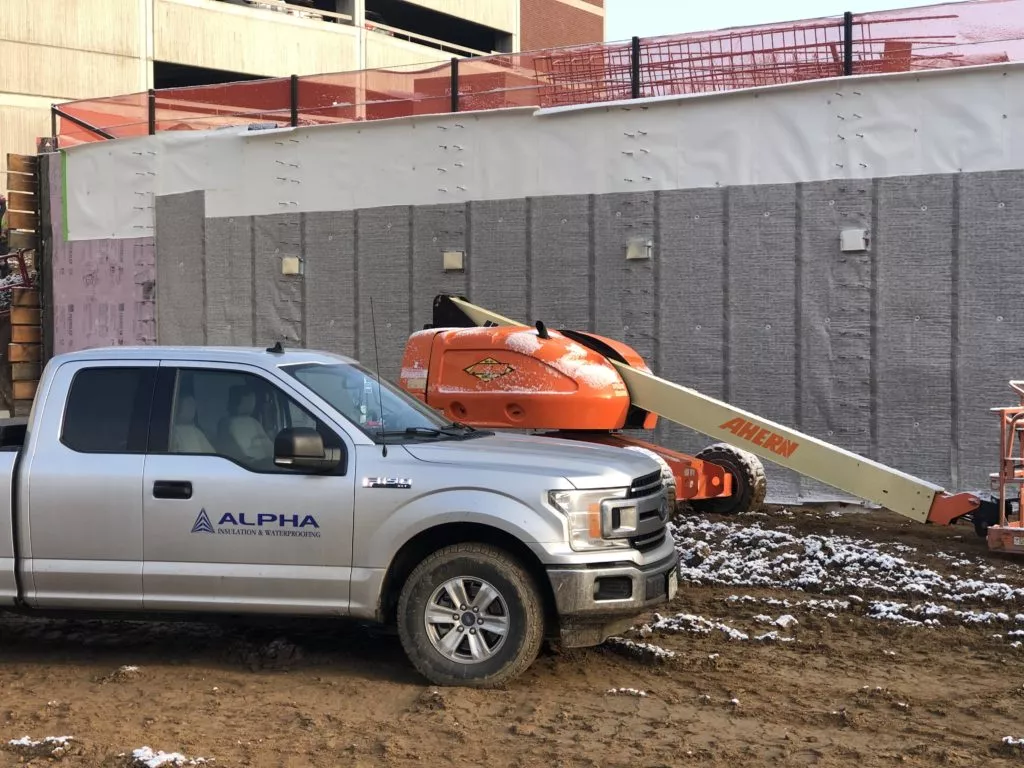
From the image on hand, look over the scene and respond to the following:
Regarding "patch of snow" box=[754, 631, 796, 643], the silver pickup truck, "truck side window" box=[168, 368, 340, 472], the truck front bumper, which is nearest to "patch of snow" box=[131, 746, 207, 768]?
the silver pickup truck

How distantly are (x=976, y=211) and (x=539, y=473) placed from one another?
325 inches

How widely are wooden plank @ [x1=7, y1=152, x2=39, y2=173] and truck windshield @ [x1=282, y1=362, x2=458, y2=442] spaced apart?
14.0 meters

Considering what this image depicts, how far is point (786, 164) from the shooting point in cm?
1377

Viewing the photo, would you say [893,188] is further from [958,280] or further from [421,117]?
[421,117]

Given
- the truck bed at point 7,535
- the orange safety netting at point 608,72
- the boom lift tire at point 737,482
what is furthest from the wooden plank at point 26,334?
the truck bed at point 7,535

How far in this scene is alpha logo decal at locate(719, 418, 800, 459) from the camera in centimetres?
1060

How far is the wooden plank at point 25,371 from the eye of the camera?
19.8 metres

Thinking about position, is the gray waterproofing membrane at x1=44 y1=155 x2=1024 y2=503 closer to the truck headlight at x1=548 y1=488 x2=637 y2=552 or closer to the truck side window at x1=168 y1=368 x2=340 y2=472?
the truck headlight at x1=548 y1=488 x2=637 y2=552

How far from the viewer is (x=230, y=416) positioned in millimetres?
7004

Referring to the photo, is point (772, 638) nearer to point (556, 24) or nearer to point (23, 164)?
point (23, 164)

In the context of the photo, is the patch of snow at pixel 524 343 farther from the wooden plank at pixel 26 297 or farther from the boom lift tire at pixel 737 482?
the wooden plank at pixel 26 297

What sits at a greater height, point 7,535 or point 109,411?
point 109,411

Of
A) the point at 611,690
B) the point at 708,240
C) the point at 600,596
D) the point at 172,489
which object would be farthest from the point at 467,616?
the point at 708,240

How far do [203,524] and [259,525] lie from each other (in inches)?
12.7
